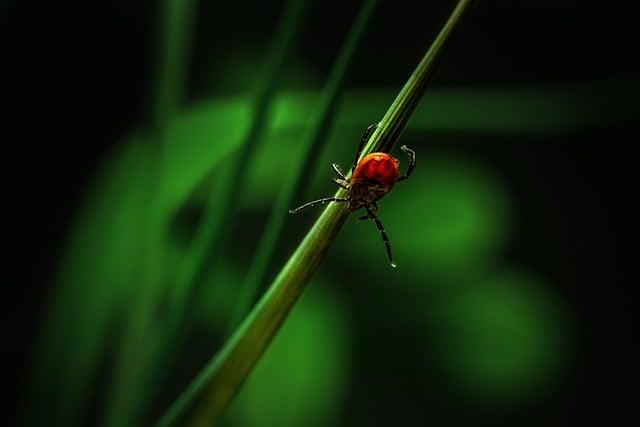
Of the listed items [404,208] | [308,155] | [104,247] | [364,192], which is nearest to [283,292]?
[308,155]

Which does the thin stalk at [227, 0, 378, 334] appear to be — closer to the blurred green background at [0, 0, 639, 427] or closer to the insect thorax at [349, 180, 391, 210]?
the insect thorax at [349, 180, 391, 210]

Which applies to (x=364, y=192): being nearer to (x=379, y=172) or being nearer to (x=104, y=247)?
(x=379, y=172)

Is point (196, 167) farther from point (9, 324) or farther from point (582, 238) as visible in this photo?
point (582, 238)

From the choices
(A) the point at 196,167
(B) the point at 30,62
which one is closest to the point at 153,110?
(A) the point at 196,167

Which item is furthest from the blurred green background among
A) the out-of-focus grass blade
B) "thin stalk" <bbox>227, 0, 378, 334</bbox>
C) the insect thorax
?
"thin stalk" <bbox>227, 0, 378, 334</bbox>

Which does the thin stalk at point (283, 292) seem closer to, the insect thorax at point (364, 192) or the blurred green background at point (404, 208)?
the insect thorax at point (364, 192)
